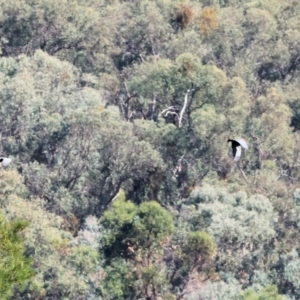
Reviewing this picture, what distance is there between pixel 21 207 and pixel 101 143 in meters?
5.05

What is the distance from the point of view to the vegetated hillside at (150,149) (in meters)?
22.1

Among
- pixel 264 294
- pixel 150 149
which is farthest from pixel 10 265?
pixel 150 149

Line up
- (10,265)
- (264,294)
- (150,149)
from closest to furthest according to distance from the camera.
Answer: (10,265) → (264,294) → (150,149)

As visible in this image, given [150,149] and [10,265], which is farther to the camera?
[150,149]

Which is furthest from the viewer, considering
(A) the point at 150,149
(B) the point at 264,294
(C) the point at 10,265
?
(A) the point at 150,149

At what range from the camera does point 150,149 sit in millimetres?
28609

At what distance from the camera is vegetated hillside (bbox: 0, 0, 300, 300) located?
2211 centimetres

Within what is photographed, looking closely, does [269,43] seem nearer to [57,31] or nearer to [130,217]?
[57,31]

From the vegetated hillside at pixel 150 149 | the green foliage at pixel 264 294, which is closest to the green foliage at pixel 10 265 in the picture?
the vegetated hillside at pixel 150 149

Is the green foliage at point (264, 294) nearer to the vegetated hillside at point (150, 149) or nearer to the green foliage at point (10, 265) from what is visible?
the vegetated hillside at point (150, 149)

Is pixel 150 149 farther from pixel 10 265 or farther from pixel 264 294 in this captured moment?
pixel 10 265

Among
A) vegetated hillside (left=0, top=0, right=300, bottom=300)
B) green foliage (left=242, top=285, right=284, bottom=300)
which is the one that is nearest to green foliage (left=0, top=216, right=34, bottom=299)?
vegetated hillside (left=0, top=0, right=300, bottom=300)

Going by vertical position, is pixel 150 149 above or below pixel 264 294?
below

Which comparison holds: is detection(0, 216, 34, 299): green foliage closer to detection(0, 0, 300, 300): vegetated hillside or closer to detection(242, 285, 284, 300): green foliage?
detection(0, 0, 300, 300): vegetated hillside
